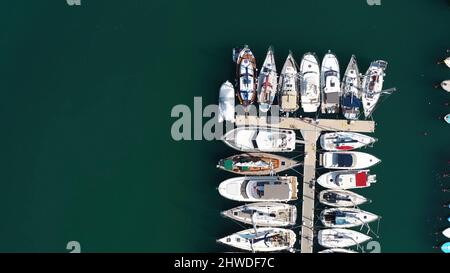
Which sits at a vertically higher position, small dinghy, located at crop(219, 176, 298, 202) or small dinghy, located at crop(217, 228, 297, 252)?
small dinghy, located at crop(219, 176, 298, 202)

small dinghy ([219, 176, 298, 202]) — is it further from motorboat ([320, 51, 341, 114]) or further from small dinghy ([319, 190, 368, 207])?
motorboat ([320, 51, 341, 114])

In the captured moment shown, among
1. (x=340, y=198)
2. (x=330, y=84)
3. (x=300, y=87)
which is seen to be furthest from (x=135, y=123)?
(x=340, y=198)

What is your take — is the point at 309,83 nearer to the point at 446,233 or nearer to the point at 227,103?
the point at 227,103

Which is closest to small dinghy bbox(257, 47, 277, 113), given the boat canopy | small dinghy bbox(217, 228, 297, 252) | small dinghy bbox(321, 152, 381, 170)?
small dinghy bbox(321, 152, 381, 170)

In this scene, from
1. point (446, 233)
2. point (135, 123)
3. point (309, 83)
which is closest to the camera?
point (309, 83)

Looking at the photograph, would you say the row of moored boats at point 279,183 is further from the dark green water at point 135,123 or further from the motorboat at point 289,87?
the motorboat at point 289,87
